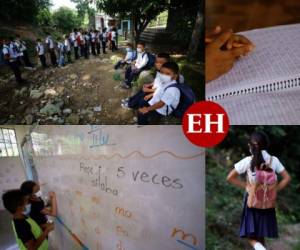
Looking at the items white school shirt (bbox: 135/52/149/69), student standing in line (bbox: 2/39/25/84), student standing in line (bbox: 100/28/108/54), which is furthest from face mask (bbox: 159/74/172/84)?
student standing in line (bbox: 2/39/25/84)

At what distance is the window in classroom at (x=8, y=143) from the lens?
5.52 ft

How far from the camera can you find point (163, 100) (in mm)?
1418

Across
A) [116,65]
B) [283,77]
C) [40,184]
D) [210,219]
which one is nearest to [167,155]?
[210,219]

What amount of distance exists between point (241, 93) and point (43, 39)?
91cm

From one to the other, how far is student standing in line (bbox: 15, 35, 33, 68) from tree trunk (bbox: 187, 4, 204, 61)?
2.39 feet

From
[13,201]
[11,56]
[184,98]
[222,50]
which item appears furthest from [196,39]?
[13,201]

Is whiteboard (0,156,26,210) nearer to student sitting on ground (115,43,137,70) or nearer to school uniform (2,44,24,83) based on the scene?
school uniform (2,44,24,83)

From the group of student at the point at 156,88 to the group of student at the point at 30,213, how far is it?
0.66 metres

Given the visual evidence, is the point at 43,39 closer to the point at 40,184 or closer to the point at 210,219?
the point at 40,184

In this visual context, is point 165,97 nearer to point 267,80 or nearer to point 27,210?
point 267,80

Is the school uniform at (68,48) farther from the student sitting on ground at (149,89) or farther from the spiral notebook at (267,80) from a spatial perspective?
the spiral notebook at (267,80)

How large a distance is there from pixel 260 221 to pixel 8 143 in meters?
1.24

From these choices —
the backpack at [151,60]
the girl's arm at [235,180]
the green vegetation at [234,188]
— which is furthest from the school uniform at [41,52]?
the girl's arm at [235,180]

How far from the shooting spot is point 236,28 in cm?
130
